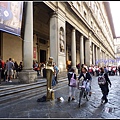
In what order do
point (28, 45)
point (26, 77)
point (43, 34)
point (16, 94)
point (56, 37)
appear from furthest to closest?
point (43, 34)
point (56, 37)
point (28, 45)
point (26, 77)
point (16, 94)

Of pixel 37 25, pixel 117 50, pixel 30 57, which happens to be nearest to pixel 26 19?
pixel 30 57

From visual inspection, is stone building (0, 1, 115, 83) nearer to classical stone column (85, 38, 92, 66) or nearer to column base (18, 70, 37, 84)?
column base (18, 70, 37, 84)

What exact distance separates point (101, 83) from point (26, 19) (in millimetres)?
5964

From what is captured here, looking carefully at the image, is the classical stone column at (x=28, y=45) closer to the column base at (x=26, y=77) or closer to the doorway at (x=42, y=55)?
the column base at (x=26, y=77)

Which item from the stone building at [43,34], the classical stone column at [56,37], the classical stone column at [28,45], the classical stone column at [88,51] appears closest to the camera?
the classical stone column at [28,45]

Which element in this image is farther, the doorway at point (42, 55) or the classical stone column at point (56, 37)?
the doorway at point (42, 55)

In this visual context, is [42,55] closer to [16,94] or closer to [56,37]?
[56,37]

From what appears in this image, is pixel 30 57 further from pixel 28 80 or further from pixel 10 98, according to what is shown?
pixel 10 98

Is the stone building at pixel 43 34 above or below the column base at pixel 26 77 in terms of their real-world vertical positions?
above

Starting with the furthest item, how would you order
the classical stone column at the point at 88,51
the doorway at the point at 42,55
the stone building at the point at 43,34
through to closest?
1. the classical stone column at the point at 88,51
2. the doorway at the point at 42,55
3. the stone building at the point at 43,34

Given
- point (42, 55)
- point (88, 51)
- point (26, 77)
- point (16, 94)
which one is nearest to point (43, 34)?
point (42, 55)

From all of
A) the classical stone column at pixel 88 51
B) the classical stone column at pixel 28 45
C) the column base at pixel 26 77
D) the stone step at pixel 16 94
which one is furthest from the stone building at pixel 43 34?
the classical stone column at pixel 88 51

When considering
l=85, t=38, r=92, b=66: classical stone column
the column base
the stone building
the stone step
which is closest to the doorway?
the stone building

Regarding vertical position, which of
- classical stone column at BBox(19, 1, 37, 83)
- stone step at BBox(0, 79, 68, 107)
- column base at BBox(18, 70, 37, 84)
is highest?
classical stone column at BBox(19, 1, 37, 83)
